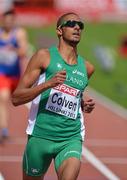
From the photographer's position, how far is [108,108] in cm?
1803

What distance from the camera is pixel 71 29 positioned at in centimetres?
723

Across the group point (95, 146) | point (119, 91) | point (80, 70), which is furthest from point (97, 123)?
point (80, 70)

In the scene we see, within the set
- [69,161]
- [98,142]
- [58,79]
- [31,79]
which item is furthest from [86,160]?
[58,79]

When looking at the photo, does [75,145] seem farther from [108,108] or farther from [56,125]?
[108,108]

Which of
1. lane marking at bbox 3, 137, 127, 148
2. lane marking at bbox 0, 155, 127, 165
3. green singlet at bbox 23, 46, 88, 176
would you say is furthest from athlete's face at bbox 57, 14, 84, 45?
lane marking at bbox 3, 137, 127, 148

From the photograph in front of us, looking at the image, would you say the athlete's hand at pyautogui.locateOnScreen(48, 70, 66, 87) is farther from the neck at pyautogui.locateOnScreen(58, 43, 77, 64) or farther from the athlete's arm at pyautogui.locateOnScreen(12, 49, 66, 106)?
the neck at pyautogui.locateOnScreen(58, 43, 77, 64)

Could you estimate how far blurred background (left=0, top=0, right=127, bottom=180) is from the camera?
13.8m

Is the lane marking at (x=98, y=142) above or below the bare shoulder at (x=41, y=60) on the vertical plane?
below

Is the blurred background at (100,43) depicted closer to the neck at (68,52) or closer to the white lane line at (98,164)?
the white lane line at (98,164)

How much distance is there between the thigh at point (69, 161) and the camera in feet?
22.7

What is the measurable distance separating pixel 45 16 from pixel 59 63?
3324 centimetres

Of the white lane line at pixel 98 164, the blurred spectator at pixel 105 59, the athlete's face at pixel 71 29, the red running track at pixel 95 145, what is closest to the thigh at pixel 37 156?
the athlete's face at pixel 71 29

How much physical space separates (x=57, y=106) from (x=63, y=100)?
0.35 feet

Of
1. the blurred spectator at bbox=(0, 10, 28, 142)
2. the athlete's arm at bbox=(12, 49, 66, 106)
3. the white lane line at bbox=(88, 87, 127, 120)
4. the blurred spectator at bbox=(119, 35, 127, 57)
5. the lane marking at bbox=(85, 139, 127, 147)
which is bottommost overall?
the blurred spectator at bbox=(119, 35, 127, 57)
